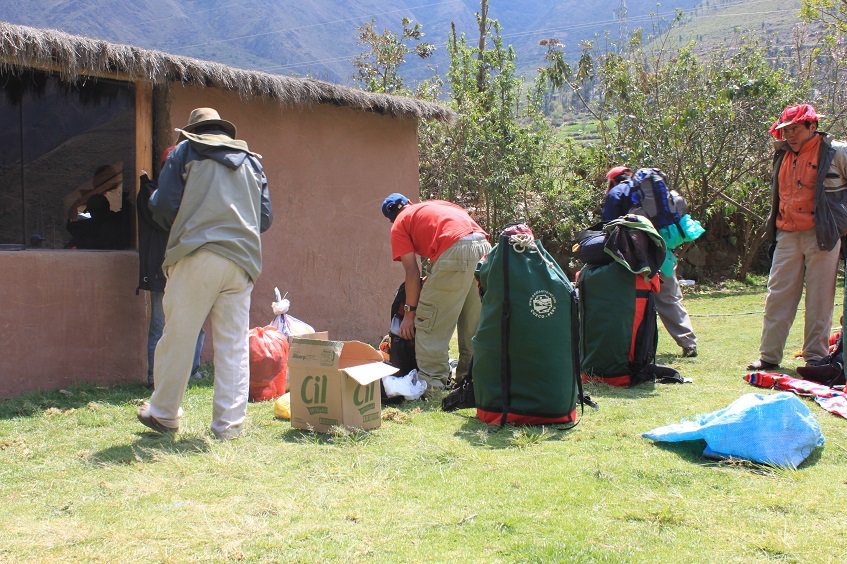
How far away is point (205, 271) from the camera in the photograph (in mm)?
4727

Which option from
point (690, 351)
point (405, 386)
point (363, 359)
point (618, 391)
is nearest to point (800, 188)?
point (690, 351)

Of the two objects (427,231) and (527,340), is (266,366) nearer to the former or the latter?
(427,231)

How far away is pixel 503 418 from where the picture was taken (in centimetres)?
486

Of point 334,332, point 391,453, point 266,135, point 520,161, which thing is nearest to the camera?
point 391,453

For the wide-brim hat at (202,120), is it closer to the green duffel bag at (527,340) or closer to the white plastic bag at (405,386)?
the green duffel bag at (527,340)

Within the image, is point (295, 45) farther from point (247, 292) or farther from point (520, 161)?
point (247, 292)

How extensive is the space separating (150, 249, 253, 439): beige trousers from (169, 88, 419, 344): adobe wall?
289 cm

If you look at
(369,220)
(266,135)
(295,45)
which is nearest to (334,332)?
(369,220)

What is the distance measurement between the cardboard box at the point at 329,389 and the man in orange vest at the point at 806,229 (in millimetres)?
3618

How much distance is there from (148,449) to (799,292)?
17.4ft

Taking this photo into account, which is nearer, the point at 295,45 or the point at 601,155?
Answer: the point at 601,155

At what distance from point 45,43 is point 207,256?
2567 millimetres

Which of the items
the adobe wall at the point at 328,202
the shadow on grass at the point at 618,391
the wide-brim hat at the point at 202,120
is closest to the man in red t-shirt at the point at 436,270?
the shadow on grass at the point at 618,391

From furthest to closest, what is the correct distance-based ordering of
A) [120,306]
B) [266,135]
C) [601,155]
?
[601,155], [266,135], [120,306]
